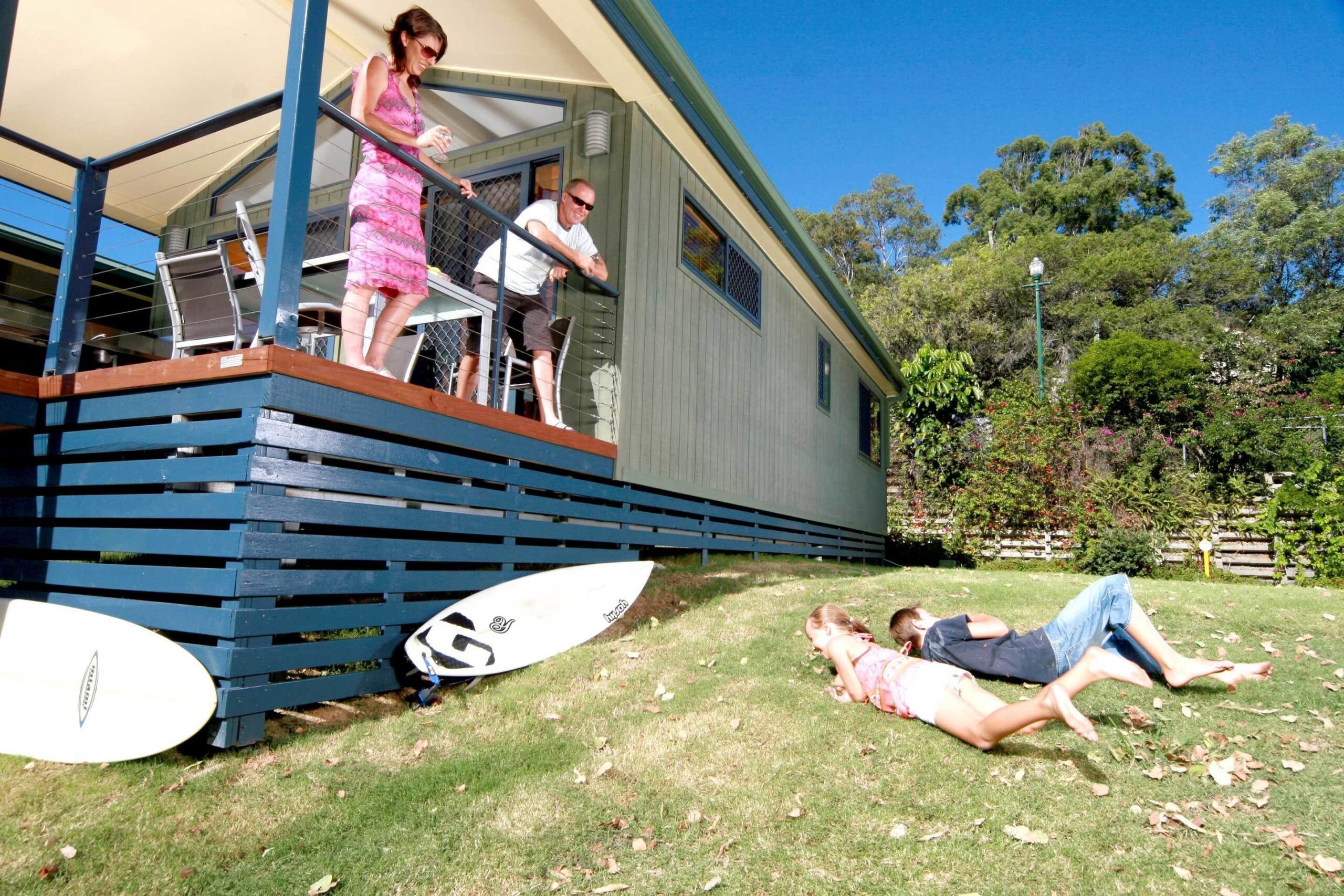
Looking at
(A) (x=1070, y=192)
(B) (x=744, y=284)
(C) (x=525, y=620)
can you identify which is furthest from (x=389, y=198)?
(A) (x=1070, y=192)

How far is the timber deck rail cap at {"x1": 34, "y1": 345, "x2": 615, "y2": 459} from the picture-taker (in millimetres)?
3217

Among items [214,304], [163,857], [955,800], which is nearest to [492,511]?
[214,304]

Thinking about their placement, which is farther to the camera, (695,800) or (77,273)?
(77,273)

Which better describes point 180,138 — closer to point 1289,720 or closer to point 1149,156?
point 1289,720

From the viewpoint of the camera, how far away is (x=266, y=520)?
3.15 meters

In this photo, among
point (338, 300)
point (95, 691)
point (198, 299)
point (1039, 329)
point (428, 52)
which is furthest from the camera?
point (1039, 329)

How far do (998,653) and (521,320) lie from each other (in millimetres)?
3560

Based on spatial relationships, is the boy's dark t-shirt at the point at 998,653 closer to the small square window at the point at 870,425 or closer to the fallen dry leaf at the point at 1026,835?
the fallen dry leaf at the point at 1026,835

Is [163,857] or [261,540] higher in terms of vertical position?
[261,540]

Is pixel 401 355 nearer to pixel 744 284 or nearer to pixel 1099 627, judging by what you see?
pixel 744 284

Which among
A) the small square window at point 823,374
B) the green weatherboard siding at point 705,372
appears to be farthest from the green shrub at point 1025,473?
the small square window at point 823,374

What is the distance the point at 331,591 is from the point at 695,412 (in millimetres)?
4256

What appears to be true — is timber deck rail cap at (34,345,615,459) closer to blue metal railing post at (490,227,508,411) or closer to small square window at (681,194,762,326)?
blue metal railing post at (490,227,508,411)

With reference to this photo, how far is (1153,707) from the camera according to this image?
3.56m
